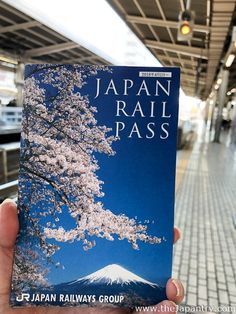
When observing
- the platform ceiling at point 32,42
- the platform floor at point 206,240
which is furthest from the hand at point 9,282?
the platform floor at point 206,240

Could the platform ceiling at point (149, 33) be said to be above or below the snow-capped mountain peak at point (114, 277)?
above

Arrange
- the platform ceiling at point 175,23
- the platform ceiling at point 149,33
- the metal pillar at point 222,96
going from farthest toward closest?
the metal pillar at point 222,96 → the platform ceiling at point 175,23 → the platform ceiling at point 149,33

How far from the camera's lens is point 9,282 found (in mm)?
883

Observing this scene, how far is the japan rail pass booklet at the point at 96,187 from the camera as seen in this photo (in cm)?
80

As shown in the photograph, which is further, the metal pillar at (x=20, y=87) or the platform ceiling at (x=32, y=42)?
the platform ceiling at (x=32, y=42)

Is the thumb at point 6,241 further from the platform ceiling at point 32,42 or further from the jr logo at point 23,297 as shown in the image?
the platform ceiling at point 32,42

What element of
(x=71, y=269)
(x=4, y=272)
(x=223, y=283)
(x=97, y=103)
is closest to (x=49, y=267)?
(x=71, y=269)

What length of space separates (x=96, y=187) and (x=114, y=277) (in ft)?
0.73

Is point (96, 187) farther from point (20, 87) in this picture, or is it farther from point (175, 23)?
point (175, 23)

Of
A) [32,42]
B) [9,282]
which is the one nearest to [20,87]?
[9,282]

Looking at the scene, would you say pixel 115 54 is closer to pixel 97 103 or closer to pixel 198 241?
pixel 198 241

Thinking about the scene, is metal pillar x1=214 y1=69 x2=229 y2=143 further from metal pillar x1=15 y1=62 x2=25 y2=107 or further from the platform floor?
metal pillar x1=15 y1=62 x2=25 y2=107

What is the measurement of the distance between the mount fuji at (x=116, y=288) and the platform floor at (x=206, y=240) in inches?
72.9

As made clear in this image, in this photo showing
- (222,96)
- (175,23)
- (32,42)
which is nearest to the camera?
(32,42)
